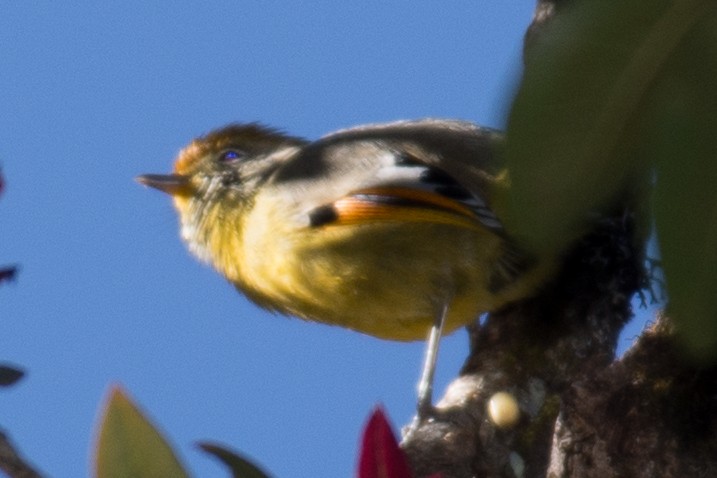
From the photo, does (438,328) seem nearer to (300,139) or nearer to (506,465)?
(506,465)

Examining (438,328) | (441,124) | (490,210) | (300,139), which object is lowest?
(438,328)

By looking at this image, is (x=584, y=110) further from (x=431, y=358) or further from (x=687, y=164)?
(x=431, y=358)

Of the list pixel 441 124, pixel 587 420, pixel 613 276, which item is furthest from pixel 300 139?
pixel 587 420

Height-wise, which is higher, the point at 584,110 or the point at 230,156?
the point at 230,156

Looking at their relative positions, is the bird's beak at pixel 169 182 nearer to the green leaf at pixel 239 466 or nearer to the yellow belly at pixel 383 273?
the yellow belly at pixel 383 273

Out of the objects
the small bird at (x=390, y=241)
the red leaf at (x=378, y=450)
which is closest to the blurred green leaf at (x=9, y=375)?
the red leaf at (x=378, y=450)

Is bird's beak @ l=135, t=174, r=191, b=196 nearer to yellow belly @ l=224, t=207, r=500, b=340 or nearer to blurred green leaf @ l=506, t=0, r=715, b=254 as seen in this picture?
yellow belly @ l=224, t=207, r=500, b=340

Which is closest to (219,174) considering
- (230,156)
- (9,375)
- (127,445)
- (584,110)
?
(230,156)
